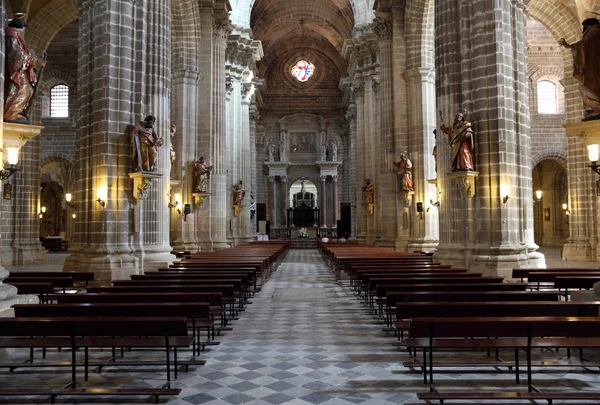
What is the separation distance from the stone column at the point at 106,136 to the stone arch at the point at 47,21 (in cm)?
1096

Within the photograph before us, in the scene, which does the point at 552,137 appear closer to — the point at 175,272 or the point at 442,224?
the point at 442,224

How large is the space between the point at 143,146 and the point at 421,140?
1262 cm

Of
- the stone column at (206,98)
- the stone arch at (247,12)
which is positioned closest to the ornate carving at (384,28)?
the stone column at (206,98)

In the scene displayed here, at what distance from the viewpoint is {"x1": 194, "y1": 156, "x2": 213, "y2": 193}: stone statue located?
21.8m

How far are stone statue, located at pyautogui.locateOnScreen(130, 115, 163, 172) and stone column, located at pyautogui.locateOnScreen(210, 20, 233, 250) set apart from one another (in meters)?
11.0

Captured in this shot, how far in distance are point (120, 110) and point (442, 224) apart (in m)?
9.26

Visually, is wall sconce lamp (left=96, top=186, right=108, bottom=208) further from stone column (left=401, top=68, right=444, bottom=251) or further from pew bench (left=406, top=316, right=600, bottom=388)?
stone column (left=401, top=68, right=444, bottom=251)

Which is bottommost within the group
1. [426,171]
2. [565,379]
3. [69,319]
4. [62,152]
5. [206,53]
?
[565,379]

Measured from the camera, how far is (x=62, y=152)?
32.0 m

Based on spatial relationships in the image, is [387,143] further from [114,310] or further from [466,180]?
[114,310]

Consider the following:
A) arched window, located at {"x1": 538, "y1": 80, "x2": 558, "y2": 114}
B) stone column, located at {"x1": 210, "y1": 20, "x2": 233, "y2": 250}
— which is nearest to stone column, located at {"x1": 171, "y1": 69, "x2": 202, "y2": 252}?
stone column, located at {"x1": 210, "y1": 20, "x2": 233, "y2": 250}

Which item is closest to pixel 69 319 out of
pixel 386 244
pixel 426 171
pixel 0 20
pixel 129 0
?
pixel 0 20

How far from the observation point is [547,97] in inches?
1293

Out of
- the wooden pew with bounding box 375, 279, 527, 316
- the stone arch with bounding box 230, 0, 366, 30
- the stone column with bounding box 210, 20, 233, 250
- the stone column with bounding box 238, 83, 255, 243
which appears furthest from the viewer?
the stone column with bounding box 238, 83, 255, 243
